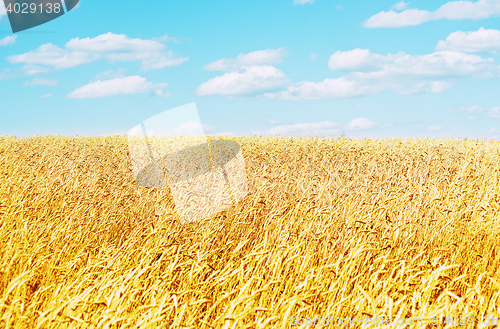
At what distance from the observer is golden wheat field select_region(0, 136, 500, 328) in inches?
108

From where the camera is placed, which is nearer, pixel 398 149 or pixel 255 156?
pixel 255 156

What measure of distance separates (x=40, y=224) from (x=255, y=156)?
701cm

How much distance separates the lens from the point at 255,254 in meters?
3.39

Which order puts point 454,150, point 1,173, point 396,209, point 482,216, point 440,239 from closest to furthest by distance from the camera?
point 440,239, point 482,216, point 396,209, point 1,173, point 454,150

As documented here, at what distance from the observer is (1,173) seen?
29.4ft

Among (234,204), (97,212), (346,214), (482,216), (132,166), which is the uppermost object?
(132,166)

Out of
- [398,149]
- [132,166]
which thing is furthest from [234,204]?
[398,149]

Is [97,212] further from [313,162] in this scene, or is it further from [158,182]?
[313,162]

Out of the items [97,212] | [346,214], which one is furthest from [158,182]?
[346,214]

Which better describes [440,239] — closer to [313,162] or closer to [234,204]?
[234,204]

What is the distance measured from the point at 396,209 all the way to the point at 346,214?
835 mm

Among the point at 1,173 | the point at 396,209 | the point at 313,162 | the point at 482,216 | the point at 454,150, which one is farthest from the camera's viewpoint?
the point at 454,150

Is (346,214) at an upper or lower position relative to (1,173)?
lower

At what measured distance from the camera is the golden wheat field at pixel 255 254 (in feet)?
8.97
